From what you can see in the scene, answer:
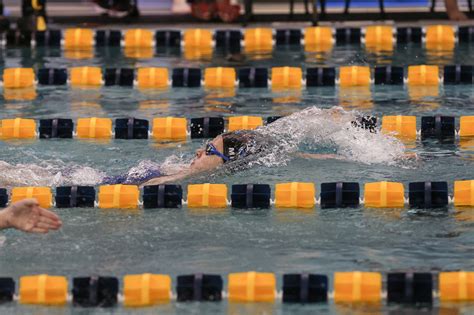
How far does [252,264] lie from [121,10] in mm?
9309

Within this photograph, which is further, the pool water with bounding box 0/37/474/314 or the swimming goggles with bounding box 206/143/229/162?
the swimming goggles with bounding box 206/143/229/162

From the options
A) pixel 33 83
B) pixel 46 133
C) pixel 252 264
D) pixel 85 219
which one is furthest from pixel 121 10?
pixel 252 264

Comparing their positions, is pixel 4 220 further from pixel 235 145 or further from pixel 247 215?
pixel 235 145

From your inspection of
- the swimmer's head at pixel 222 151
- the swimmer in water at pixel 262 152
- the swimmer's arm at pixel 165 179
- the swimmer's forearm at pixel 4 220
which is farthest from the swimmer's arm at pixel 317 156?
the swimmer's forearm at pixel 4 220

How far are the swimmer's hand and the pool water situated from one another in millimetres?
460

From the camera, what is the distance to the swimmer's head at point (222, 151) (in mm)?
8820

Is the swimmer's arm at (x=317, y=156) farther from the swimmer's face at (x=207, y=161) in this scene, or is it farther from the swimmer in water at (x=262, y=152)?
the swimmer's face at (x=207, y=161)

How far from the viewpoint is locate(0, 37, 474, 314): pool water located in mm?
7203

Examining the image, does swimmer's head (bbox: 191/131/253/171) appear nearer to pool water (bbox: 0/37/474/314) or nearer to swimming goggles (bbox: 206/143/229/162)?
swimming goggles (bbox: 206/143/229/162)

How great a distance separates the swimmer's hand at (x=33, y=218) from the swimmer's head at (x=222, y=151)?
2.41m

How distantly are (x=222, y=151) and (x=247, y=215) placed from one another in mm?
729

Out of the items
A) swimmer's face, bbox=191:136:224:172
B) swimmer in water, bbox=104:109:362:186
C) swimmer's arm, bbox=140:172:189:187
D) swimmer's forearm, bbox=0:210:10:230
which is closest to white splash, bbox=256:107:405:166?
swimmer in water, bbox=104:109:362:186

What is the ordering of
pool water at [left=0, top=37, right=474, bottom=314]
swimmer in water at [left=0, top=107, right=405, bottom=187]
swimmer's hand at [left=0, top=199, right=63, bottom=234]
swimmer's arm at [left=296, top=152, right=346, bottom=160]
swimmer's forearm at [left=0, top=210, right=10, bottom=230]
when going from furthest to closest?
swimmer's arm at [left=296, top=152, right=346, bottom=160] → swimmer in water at [left=0, top=107, right=405, bottom=187] → pool water at [left=0, top=37, right=474, bottom=314] → swimmer's forearm at [left=0, top=210, right=10, bottom=230] → swimmer's hand at [left=0, top=199, right=63, bottom=234]

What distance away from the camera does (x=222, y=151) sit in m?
8.89
